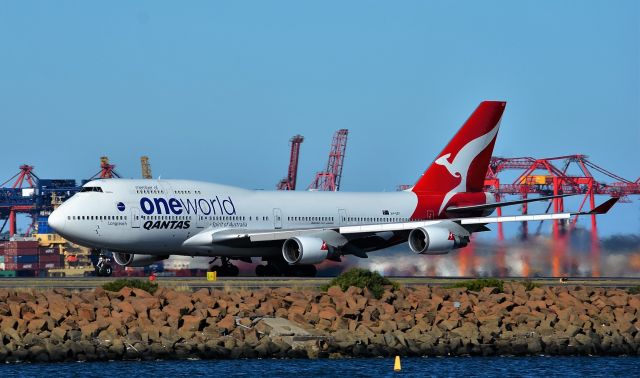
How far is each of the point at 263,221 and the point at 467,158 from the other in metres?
12.0

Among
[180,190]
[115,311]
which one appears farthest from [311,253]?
[115,311]

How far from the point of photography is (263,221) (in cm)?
5675

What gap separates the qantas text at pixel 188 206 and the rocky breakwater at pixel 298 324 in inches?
496

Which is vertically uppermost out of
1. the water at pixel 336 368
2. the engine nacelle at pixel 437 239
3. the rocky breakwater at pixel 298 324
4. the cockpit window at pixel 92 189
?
the cockpit window at pixel 92 189

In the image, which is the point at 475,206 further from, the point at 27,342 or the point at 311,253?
the point at 27,342

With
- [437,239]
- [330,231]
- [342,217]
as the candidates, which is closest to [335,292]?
[437,239]

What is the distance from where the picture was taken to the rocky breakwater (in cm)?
3372

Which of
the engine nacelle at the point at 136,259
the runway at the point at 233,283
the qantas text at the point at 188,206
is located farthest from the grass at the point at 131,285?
the engine nacelle at the point at 136,259

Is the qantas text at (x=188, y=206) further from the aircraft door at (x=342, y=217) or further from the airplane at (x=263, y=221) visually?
the aircraft door at (x=342, y=217)

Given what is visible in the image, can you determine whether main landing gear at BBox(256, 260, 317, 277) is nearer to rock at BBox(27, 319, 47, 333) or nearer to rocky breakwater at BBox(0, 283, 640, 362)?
rocky breakwater at BBox(0, 283, 640, 362)

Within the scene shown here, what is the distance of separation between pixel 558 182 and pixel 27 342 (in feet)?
387

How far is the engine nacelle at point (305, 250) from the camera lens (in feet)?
176

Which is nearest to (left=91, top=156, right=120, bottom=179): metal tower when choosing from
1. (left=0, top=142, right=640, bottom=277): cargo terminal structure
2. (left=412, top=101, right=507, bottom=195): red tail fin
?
(left=0, top=142, right=640, bottom=277): cargo terminal structure

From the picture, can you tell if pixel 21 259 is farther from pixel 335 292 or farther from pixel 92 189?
pixel 335 292
